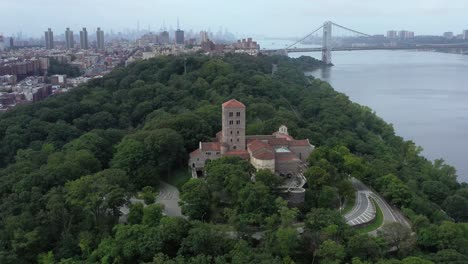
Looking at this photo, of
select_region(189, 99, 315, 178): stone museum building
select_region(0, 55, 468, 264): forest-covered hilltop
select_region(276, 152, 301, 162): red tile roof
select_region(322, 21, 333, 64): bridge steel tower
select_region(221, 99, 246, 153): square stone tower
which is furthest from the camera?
select_region(322, 21, 333, 64): bridge steel tower

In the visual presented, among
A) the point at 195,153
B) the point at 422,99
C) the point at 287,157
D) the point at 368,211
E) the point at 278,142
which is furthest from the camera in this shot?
the point at 422,99

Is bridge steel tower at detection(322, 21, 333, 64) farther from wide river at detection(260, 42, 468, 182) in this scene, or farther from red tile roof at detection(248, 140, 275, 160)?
red tile roof at detection(248, 140, 275, 160)

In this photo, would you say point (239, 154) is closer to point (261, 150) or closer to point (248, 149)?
point (248, 149)

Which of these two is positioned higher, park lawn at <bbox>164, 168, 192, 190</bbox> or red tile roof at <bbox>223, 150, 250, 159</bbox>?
red tile roof at <bbox>223, 150, 250, 159</bbox>

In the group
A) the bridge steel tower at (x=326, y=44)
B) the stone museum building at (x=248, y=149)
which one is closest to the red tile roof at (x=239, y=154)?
the stone museum building at (x=248, y=149)

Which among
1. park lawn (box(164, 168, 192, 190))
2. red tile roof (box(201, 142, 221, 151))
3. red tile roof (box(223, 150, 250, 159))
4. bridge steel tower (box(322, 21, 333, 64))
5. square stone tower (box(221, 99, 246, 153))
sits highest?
bridge steel tower (box(322, 21, 333, 64))

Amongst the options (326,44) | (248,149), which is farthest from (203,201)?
(326,44)

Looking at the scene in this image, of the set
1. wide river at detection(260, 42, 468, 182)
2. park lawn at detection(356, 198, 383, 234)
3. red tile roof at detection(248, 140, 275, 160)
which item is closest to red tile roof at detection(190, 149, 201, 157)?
red tile roof at detection(248, 140, 275, 160)
